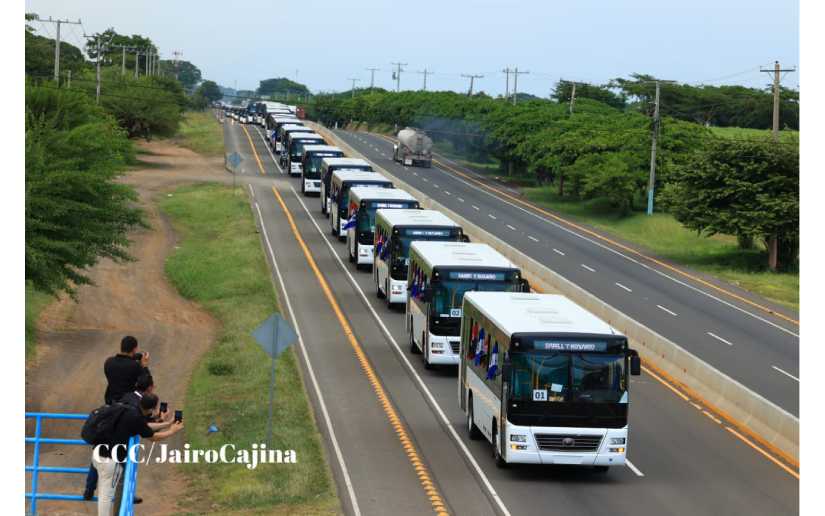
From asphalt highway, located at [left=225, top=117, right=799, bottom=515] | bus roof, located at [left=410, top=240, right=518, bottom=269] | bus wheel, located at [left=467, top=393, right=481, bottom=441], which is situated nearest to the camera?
asphalt highway, located at [left=225, top=117, right=799, bottom=515]

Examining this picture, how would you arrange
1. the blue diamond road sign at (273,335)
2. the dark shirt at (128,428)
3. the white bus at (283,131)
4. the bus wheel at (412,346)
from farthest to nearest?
the white bus at (283,131), the bus wheel at (412,346), the blue diamond road sign at (273,335), the dark shirt at (128,428)

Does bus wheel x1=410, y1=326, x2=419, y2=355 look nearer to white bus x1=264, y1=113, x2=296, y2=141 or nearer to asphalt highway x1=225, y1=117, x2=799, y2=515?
asphalt highway x1=225, y1=117, x2=799, y2=515

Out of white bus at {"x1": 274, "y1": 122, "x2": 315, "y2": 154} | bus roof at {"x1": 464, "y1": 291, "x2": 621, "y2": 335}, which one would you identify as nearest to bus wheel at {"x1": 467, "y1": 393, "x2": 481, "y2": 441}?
bus roof at {"x1": 464, "y1": 291, "x2": 621, "y2": 335}

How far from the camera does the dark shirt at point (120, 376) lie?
56.4 feet

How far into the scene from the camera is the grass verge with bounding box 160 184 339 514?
2088cm

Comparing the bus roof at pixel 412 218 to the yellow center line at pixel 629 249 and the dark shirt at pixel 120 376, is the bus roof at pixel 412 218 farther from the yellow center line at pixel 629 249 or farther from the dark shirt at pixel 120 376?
the dark shirt at pixel 120 376

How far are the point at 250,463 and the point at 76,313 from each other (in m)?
21.9

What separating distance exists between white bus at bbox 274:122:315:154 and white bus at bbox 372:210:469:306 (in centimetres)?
5807

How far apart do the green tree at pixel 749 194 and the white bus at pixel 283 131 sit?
44.9m

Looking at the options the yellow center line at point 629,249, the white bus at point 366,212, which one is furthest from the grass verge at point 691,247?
the white bus at point 366,212

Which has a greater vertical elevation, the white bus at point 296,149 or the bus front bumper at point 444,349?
the white bus at point 296,149

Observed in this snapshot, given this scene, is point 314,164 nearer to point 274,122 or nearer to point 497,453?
point 274,122

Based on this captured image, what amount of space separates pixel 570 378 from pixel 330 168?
46637 mm

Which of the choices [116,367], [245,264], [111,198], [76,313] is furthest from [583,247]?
[116,367]
